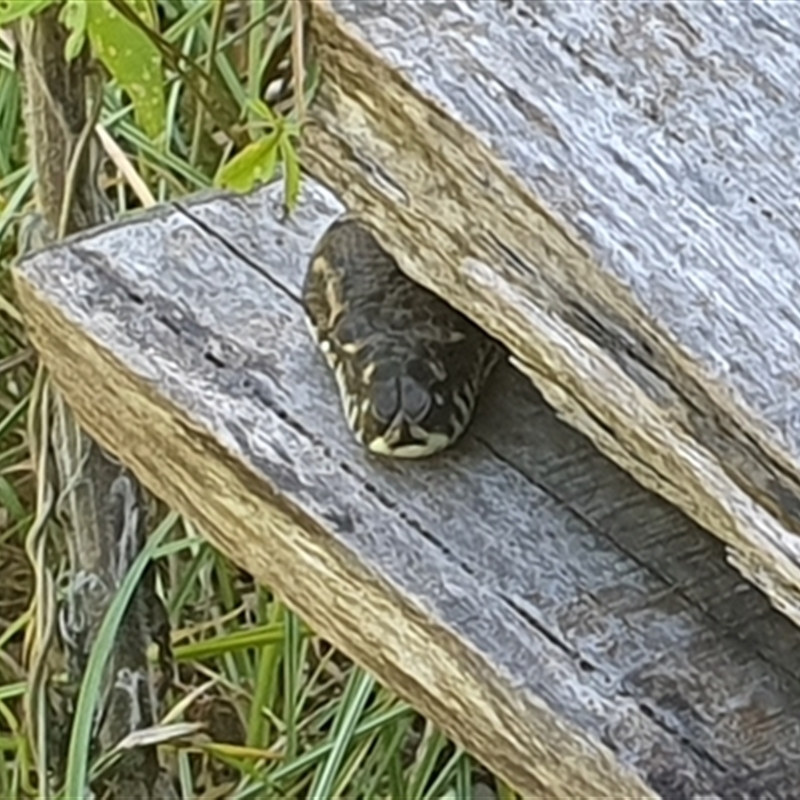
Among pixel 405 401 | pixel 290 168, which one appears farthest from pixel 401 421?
pixel 290 168

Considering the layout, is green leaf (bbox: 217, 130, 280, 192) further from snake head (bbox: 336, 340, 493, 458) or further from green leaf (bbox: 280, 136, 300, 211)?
snake head (bbox: 336, 340, 493, 458)

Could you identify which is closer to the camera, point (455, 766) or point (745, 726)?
point (745, 726)

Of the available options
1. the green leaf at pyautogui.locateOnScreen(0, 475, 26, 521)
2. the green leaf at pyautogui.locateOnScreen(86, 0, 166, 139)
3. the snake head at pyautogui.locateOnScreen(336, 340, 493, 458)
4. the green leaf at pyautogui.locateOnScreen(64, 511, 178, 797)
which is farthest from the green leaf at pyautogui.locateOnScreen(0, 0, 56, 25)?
the green leaf at pyautogui.locateOnScreen(0, 475, 26, 521)

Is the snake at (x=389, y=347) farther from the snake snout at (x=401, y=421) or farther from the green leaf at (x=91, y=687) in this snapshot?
the green leaf at (x=91, y=687)

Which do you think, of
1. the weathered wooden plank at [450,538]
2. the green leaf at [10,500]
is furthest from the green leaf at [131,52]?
the green leaf at [10,500]

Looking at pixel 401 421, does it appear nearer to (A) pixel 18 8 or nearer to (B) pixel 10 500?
(A) pixel 18 8

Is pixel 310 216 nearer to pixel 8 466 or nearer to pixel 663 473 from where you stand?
pixel 663 473

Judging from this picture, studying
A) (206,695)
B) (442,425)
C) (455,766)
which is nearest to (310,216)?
(442,425)
